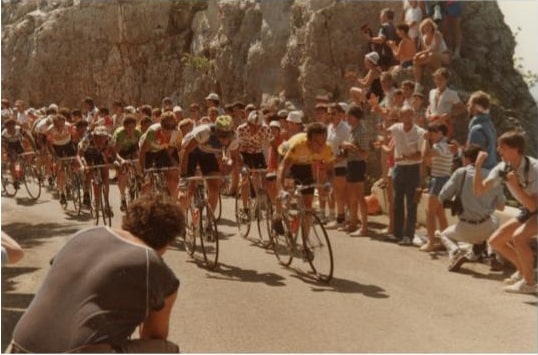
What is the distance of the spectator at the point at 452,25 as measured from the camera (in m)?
15.5

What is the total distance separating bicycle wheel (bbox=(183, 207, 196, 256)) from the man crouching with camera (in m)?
3.32

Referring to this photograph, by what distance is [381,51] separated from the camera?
15359 millimetres

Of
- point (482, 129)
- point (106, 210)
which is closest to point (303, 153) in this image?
point (482, 129)

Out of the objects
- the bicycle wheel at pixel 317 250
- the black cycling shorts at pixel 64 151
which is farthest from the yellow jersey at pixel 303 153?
the black cycling shorts at pixel 64 151

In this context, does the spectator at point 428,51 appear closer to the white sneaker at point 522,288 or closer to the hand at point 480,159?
the hand at point 480,159

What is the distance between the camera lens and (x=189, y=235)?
10219mm

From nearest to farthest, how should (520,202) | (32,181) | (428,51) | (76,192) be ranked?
(520,202) < (76,192) < (428,51) < (32,181)

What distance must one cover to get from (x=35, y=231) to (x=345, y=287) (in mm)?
6058

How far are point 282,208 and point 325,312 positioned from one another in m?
2.10

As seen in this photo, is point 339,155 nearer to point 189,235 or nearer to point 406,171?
point 406,171

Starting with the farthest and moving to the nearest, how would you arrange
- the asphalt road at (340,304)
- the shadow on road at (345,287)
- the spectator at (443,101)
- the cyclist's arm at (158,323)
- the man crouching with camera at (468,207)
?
the spectator at (443,101)
the man crouching with camera at (468,207)
the shadow on road at (345,287)
the asphalt road at (340,304)
the cyclist's arm at (158,323)

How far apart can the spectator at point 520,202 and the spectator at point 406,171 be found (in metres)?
2.39

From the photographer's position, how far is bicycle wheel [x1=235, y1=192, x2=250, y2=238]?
11531mm

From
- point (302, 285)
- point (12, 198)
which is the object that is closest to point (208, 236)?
point (302, 285)
